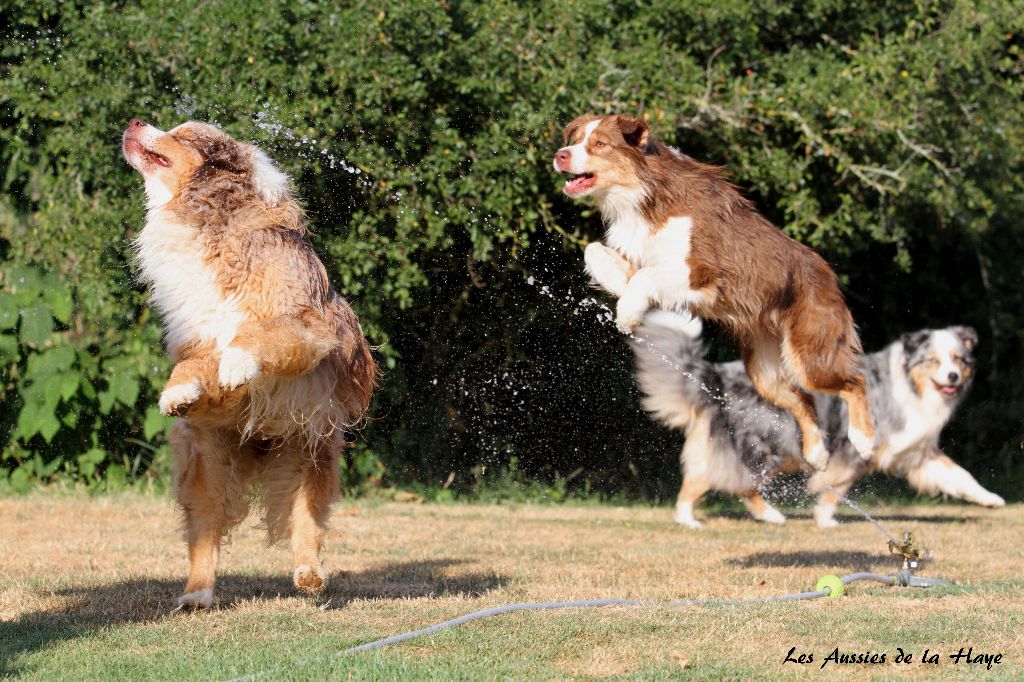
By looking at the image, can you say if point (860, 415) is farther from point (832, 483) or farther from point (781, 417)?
point (832, 483)

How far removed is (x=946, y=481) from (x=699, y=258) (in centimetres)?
540

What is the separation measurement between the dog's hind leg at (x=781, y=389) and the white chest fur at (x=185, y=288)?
2.67 meters

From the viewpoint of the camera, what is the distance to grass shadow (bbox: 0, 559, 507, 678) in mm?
4750

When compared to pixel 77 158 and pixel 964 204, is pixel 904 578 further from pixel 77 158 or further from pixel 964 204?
pixel 77 158

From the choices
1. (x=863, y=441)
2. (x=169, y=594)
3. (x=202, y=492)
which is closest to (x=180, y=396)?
(x=202, y=492)

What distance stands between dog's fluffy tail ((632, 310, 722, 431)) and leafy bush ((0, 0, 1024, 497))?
82 cm

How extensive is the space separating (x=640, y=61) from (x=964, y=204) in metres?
3.10

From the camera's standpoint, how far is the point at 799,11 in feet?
35.0

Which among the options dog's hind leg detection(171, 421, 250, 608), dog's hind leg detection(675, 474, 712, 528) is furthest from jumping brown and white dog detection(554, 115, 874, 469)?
dog's hind leg detection(675, 474, 712, 528)

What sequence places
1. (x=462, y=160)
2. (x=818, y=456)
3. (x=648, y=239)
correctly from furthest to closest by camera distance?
(x=462, y=160) < (x=818, y=456) < (x=648, y=239)

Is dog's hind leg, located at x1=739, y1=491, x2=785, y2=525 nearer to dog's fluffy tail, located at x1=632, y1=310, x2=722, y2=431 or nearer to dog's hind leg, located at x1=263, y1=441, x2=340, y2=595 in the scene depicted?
dog's fluffy tail, located at x1=632, y1=310, x2=722, y2=431

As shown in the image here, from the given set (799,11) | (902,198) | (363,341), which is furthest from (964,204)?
(363,341)

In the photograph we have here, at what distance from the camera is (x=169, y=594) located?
5.73 meters

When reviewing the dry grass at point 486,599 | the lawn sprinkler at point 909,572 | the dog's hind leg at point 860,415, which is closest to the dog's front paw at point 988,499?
the dry grass at point 486,599
